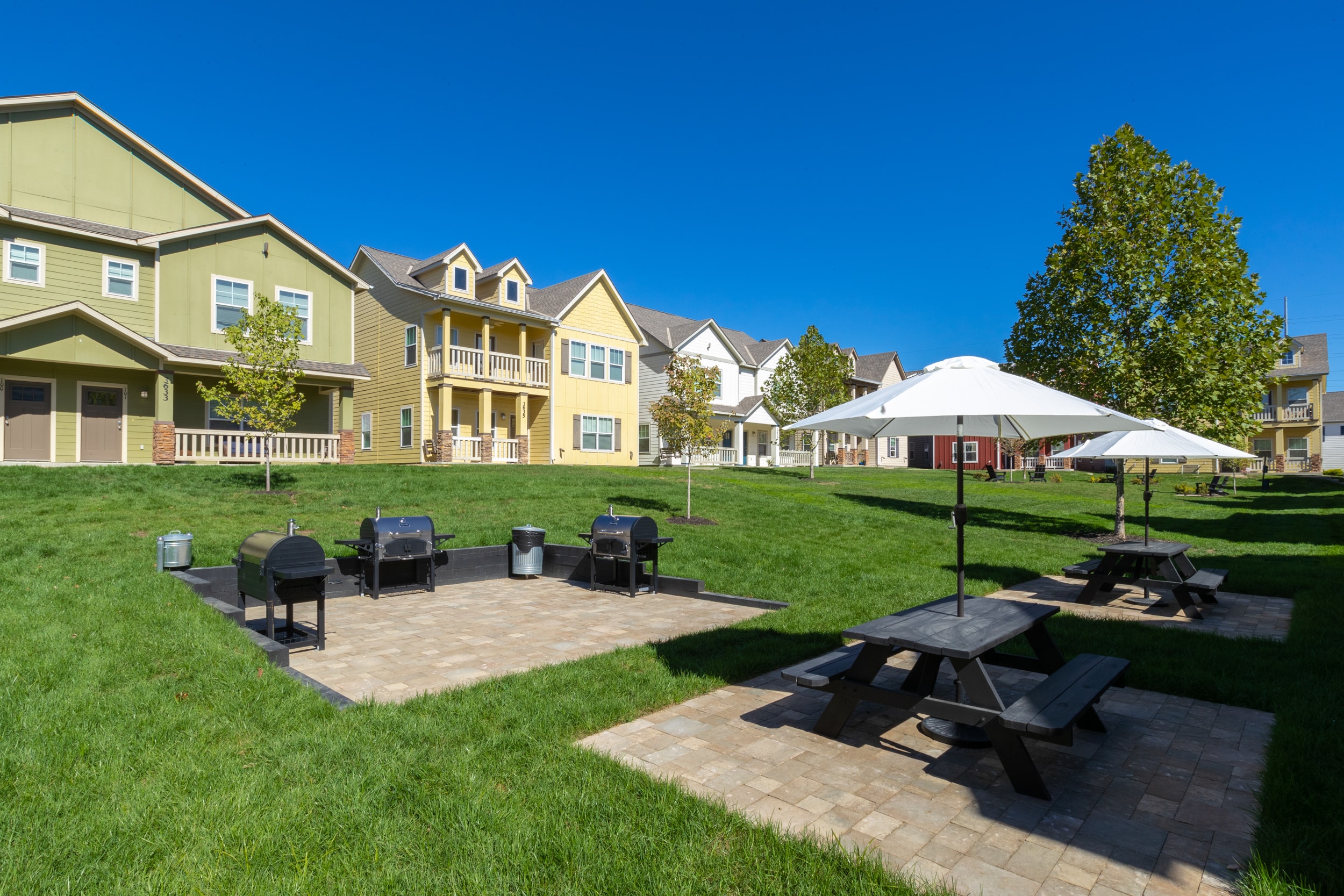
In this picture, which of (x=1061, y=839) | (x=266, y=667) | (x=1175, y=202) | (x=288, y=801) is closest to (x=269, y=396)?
(x=266, y=667)

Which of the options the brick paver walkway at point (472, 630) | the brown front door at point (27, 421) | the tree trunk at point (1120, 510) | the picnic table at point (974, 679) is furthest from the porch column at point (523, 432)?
the picnic table at point (974, 679)

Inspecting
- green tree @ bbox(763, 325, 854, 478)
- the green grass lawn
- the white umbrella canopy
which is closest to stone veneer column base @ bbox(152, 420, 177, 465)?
the green grass lawn

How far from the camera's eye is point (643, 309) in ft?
139

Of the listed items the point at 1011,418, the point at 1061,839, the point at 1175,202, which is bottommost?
the point at 1061,839

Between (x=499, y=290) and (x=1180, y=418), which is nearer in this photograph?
(x=1180, y=418)

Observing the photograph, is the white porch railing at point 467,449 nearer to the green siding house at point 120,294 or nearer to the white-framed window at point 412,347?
Answer: the white-framed window at point 412,347

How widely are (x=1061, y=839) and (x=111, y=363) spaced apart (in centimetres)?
2372

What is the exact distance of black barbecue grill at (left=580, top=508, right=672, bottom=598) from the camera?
10086 mm

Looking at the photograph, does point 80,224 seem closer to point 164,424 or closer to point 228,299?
point 228,299

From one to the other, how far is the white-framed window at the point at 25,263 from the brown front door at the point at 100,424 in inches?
118

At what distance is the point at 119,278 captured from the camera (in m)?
20.4

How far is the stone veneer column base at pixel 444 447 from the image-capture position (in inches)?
1006

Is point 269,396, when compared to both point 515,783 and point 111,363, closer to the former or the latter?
point 111,363

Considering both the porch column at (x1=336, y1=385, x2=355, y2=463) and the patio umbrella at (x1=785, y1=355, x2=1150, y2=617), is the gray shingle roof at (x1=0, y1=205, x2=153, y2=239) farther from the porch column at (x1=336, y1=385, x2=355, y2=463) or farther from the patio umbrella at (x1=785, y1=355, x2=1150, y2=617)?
the patio umbrella at (x1=785, y1=355, x2=1150, y2=617)
